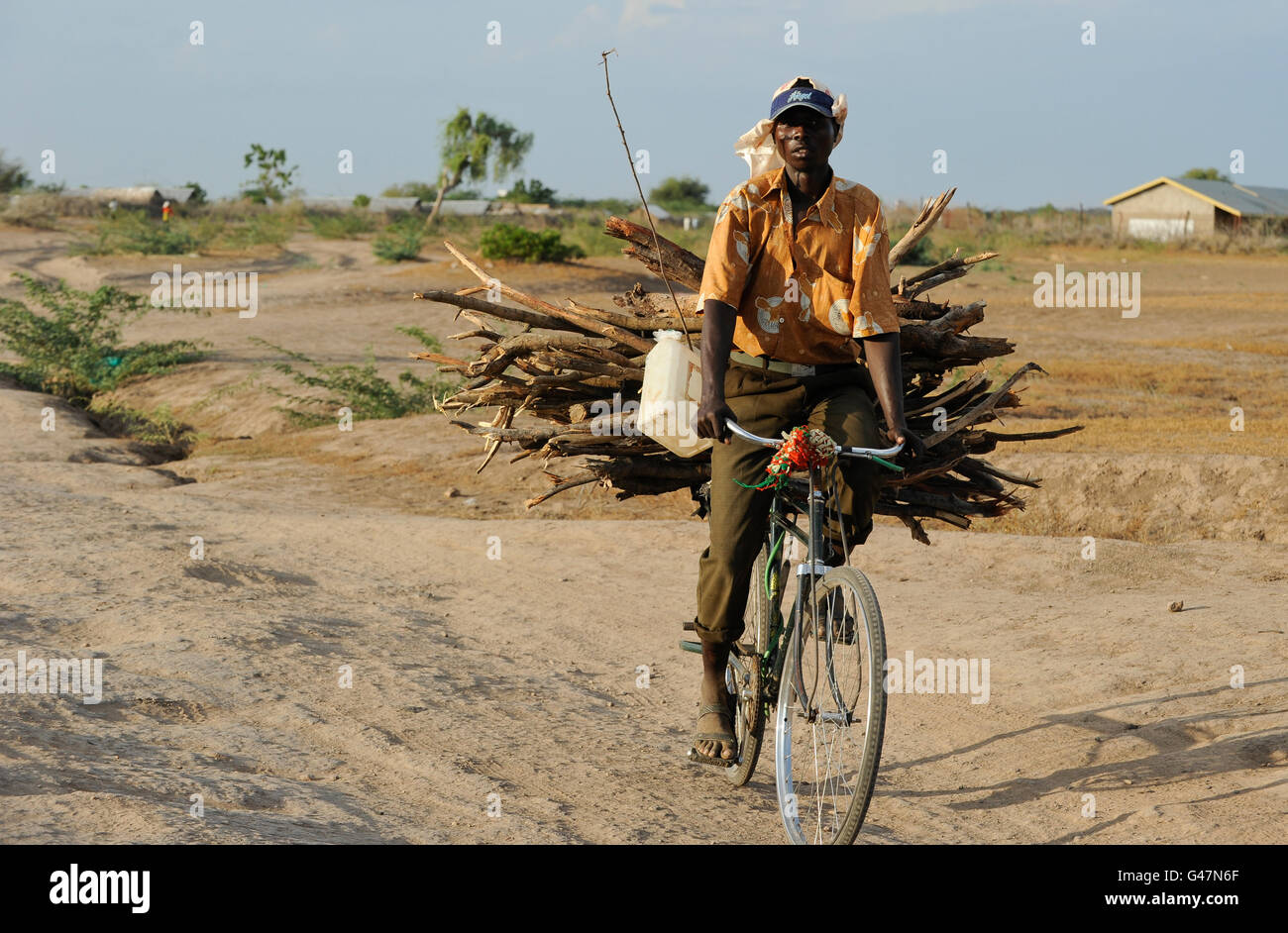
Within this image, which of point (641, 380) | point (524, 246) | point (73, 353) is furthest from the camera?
point (524, 246)

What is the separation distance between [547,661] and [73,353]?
11106mm

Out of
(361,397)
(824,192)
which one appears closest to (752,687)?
(824,192)

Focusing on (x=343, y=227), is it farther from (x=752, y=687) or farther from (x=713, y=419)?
(x=713, y=419)

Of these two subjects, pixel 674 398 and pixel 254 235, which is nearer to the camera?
pixel 674 398

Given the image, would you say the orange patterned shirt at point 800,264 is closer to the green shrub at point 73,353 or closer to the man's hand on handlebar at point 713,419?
the man's hand on handlebar at point 713,419

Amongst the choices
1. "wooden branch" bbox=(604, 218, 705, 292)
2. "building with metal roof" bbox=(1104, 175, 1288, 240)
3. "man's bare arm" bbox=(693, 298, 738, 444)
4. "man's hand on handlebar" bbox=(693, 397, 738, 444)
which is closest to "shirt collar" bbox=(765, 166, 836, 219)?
"man's bare arm" bbox=(693, 298, 738, 444)

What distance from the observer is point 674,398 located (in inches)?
141

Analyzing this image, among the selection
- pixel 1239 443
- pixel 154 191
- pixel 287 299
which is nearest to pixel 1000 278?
pixel 287 299

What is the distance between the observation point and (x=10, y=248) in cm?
2942

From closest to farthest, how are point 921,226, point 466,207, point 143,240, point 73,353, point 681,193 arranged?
point 921,226 < point 73,353 < point 143,240 < point 466,207 < point 681,193

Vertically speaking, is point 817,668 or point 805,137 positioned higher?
point 805,137

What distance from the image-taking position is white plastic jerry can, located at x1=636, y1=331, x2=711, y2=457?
11.7ft

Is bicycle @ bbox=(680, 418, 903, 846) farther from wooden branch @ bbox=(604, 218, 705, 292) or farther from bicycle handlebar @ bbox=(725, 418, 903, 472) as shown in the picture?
wooden branch @ bbox=(604, 218, 705, 292)

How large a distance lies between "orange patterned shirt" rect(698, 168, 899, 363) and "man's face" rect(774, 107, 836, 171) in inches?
3.7
